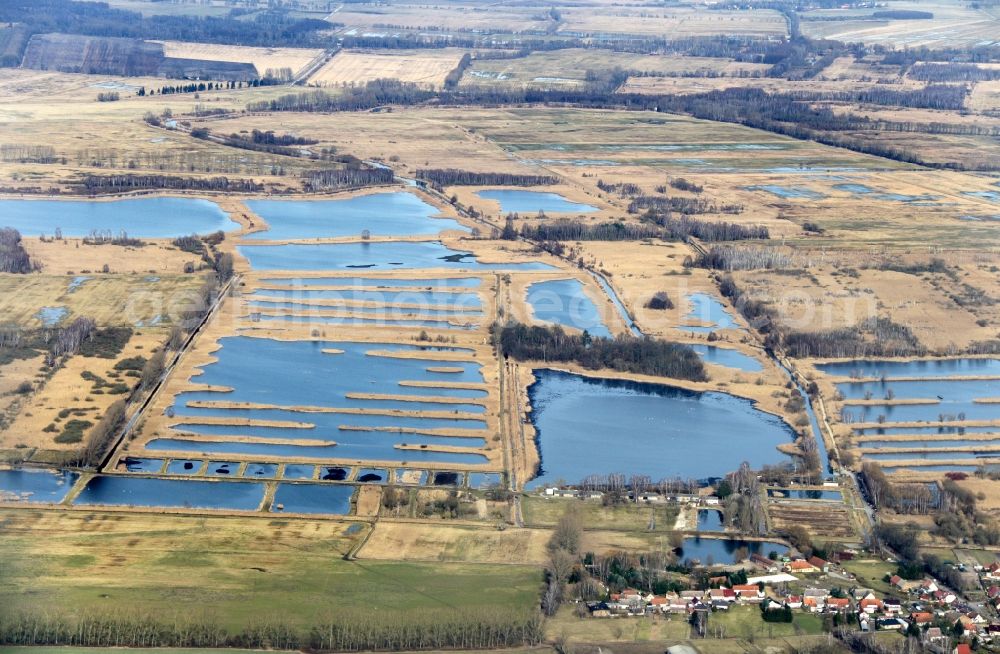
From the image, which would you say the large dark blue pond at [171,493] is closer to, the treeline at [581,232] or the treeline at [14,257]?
the treeline at [14,257]

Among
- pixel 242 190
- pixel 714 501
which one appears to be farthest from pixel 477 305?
pixel 242 190

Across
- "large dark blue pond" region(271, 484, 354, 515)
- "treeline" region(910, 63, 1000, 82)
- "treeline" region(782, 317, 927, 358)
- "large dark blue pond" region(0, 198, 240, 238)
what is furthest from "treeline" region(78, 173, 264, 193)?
"treeline" region(910, 63, 1000, 82)

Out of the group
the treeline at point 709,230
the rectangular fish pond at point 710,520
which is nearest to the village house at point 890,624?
the rectangular fish pond at point 710,520

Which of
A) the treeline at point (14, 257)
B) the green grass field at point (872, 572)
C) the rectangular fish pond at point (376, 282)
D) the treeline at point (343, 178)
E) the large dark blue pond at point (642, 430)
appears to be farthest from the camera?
the treeline at point (343, 178)

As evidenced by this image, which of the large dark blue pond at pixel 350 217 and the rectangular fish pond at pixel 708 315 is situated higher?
the large dark blue pond at pixel 350 217

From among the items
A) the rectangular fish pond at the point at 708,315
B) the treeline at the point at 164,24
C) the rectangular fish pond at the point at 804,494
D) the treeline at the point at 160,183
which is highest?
the treeline at the point at 164,24

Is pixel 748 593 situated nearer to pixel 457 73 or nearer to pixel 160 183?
pixel 160 183

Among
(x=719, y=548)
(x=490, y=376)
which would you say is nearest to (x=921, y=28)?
(x=490, y=376)
